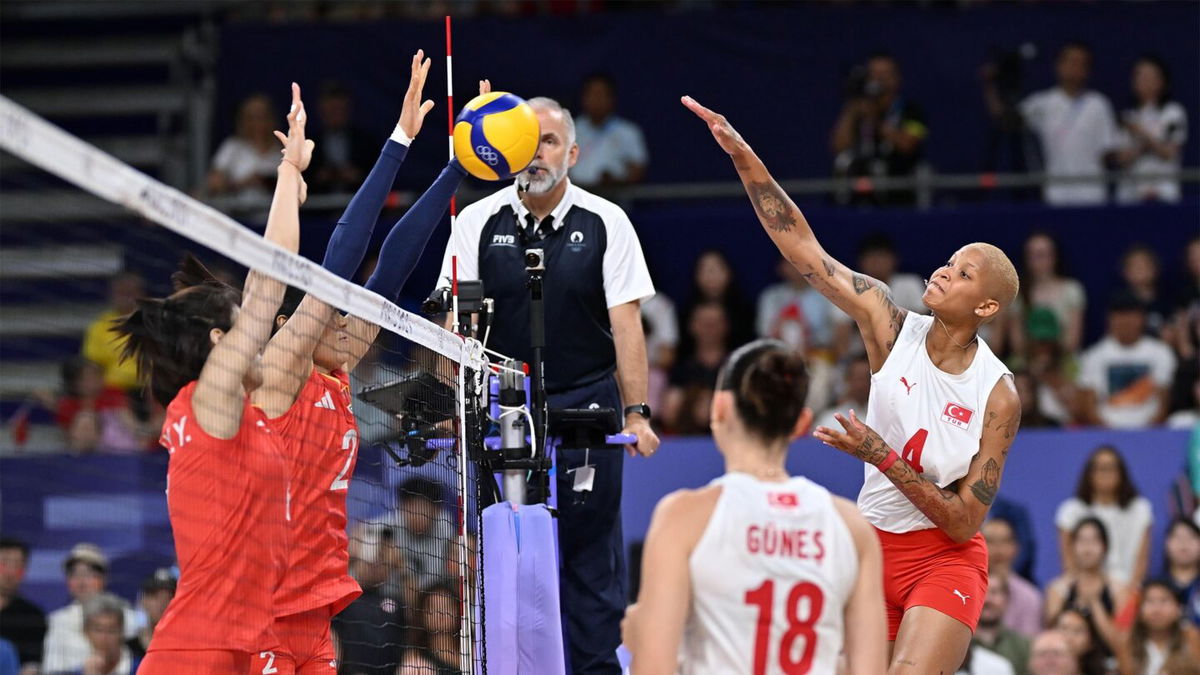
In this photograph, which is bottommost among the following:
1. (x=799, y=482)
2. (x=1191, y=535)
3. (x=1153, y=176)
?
(x=1191, y=535)

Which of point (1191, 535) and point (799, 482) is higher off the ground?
point (799, 482)

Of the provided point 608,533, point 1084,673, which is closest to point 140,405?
point 608,533

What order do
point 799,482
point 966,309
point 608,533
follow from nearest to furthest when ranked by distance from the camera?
point 799,482 → point 966,309 → point 608,533

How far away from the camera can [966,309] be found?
A: 6941 mm

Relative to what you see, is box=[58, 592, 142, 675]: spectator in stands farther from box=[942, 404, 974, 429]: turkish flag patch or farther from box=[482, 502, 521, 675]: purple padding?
box=[942, 404, 974, 429]: turkish flag patch

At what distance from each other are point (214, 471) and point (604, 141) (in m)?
9.26

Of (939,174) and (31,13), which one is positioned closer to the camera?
(939,174)

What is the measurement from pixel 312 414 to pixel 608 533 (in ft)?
7.09

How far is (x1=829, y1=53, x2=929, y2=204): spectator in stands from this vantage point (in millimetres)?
13734

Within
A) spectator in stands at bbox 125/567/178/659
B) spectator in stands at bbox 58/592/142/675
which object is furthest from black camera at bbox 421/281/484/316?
spectator in stands at bbox 58/592/142/675

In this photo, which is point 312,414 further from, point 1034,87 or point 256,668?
point 1034,87

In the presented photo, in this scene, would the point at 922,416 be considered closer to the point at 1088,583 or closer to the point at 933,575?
the point at 933,575

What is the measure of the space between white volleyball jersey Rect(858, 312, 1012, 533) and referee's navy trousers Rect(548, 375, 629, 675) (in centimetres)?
132

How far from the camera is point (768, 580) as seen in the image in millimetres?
4930
